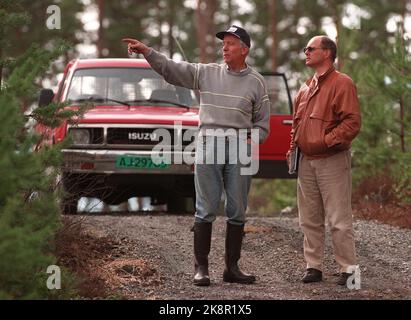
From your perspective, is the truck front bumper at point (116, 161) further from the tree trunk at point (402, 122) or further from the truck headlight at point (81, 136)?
the tree trunk at point (402, 122)

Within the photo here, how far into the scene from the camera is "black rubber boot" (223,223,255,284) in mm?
6992

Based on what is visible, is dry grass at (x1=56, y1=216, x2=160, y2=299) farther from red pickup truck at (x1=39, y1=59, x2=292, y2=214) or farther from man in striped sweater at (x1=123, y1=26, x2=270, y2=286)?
red pickup truck at (x1=39, y1=59, x2=292, y2=214)

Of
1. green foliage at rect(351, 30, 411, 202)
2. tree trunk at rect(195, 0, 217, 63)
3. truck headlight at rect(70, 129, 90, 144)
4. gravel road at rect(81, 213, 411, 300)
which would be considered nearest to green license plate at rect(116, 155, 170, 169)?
truck headlight at rect(70, 129, 90, 144)

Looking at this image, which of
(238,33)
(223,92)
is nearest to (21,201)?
(223,92)

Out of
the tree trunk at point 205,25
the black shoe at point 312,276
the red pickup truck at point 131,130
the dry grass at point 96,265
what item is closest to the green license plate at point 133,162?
the red pickup truck at point 131,130

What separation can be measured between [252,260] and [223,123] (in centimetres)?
188

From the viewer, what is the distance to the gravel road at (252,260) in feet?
21.8

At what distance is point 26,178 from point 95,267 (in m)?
2.03

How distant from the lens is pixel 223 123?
676cm

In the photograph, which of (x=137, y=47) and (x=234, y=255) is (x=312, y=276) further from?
(x=137, y=47)

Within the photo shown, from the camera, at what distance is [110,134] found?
10758mm

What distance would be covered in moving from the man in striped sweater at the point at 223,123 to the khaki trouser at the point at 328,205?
1.78ft

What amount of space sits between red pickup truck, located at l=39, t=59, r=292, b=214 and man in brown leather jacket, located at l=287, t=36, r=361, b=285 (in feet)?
11.3
